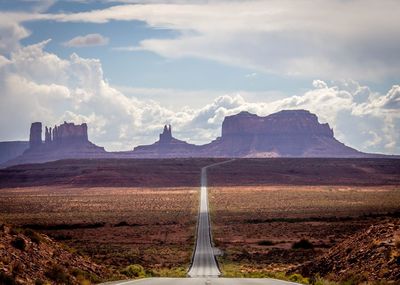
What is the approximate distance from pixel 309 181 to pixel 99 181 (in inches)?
2079

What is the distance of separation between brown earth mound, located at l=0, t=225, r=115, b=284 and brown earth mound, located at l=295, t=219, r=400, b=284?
29.8 ft

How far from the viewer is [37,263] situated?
21.2 metres

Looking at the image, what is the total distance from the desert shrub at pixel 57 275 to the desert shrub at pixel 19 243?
1272 mm

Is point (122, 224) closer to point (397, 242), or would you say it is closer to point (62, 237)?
point (62, 237)

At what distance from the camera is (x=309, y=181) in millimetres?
158250

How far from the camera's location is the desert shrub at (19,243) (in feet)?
70.6

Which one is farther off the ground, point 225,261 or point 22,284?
point 22,284

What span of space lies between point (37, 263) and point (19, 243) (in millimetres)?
1034

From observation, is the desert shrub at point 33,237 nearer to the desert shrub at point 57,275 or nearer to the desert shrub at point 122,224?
the desert shrub at point 57,275

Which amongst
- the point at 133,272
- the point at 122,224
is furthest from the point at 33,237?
the point at 122,224

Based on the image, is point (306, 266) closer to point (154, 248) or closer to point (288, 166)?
point (154, 248)

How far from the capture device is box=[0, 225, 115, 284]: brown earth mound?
1909cm

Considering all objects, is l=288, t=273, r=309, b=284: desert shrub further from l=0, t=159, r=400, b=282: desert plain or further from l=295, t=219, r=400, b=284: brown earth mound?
l=0, t=159, r=400, b=282: desert plain

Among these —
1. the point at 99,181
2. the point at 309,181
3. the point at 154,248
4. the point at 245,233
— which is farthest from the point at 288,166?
the point at 154,248
